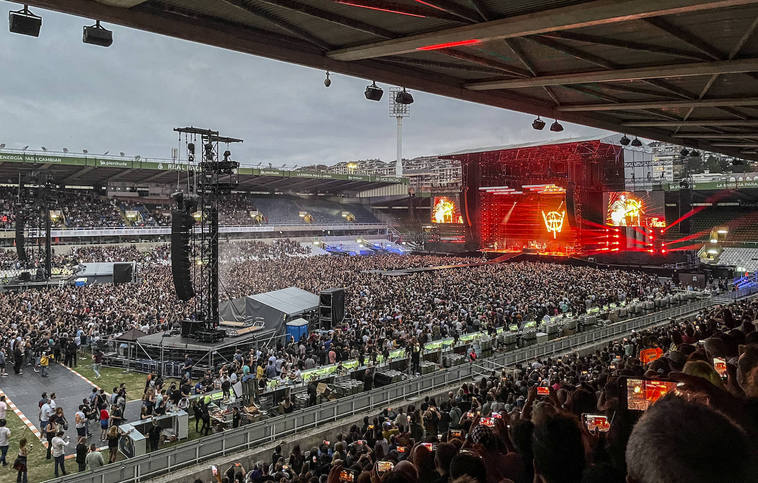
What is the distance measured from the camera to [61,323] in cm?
1781

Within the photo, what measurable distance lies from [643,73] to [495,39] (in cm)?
263

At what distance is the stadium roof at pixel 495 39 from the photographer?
15.7 ft

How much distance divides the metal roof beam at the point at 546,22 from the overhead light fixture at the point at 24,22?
293 cm

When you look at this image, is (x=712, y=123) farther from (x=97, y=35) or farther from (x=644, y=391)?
(x=97, y=35)

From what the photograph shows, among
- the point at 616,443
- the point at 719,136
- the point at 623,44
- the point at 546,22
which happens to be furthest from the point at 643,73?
the point at 719,136

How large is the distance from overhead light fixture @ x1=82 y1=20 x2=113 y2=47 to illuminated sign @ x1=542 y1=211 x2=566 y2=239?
37369mm

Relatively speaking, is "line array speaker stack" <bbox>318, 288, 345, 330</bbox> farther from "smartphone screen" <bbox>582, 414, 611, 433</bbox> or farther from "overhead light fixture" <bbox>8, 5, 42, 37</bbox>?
"smartphone screen" <bbox>582, 414, 611, 433</bbox>

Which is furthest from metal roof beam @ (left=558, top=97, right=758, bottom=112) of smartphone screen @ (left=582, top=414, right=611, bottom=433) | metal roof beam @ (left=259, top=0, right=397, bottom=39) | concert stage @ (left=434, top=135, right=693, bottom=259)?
concert stage @ (left=434, top=135, right=693, bottom=259)

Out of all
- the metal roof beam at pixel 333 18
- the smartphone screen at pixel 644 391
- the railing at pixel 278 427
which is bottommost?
the railing at pixel 278 427

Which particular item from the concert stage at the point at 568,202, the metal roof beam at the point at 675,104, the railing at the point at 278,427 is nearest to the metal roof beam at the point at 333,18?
the metal roof beam at the point at 675,104

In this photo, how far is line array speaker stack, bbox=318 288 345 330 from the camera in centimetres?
1883

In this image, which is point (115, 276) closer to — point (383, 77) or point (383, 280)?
point (383, 280)

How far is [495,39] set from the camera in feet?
17.5

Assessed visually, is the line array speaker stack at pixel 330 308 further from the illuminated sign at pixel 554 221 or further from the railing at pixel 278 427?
the illuminated sign at pixel 554 221
